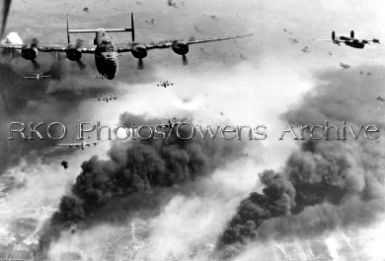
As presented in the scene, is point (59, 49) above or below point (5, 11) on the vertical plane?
above

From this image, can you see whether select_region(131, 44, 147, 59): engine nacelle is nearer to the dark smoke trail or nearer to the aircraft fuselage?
the aircraft fuselage

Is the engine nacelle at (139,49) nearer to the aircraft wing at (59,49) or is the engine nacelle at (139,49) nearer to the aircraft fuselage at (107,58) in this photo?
the aircraft fuselage at (107,58)

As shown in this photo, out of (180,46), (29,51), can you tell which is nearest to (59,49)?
(29,51)

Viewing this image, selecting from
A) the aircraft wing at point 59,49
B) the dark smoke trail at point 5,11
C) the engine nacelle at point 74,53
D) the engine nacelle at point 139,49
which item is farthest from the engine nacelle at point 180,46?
the dark smoke trail at point 5,11

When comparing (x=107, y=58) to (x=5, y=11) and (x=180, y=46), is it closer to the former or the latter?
(x=180, y=46)

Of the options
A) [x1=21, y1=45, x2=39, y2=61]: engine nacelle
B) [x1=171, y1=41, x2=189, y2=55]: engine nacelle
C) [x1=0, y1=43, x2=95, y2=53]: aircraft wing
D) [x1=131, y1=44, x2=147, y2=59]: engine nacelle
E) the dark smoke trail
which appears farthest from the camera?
[x1=171, y1=41, x2=189, y2=55]: engine nacelle

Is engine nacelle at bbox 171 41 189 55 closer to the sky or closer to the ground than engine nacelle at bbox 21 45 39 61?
closer to the sky

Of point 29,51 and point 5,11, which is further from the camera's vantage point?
point 29,51

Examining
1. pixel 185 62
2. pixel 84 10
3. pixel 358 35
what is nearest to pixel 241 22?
pixel 358 35

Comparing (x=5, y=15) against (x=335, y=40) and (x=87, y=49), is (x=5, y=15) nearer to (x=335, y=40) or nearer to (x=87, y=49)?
(x=87, y=49)

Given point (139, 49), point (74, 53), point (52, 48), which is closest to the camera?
point (74, 53)

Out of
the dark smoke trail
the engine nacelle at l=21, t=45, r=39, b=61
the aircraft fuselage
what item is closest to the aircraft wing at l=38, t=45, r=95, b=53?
the aircraft fuselage
